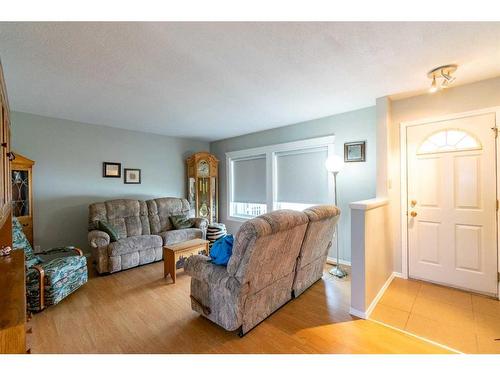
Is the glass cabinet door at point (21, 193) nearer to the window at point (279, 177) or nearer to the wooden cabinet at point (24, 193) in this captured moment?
the wooden cabinet at point (24, 193)

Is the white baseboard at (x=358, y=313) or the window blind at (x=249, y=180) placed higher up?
the window blind at (x=249, y=180)

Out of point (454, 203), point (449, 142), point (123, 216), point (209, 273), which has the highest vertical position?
point (449, 142)

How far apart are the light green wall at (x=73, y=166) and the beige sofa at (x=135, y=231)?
1.56 ft

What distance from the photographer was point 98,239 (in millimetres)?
3070

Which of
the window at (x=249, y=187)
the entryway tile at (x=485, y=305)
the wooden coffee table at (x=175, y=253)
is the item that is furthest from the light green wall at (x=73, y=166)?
the entryway tile at (x=485, y=305)

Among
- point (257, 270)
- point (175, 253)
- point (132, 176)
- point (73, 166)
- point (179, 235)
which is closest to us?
point (257, 270)

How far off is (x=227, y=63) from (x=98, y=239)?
290 centimetres

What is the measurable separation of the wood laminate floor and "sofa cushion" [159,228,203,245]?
1182mm

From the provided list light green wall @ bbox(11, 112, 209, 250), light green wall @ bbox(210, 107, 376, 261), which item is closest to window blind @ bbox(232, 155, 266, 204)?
light green wall @ bbox(210, 107, 376, 261)

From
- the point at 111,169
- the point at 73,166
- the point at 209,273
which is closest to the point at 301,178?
the point at 209,273

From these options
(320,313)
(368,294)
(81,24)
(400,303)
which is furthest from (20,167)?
(400,303)

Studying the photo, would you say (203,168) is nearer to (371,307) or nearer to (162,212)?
(162,212)

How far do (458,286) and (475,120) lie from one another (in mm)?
1940

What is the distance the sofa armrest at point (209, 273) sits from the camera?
1.76 meters
